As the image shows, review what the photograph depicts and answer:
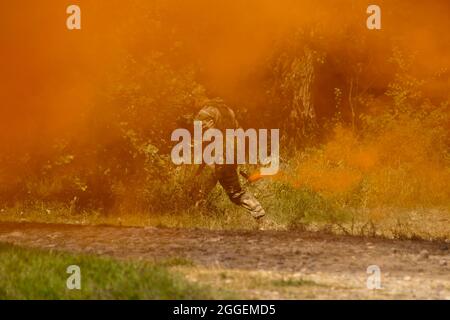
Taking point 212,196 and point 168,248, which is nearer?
point 168,248

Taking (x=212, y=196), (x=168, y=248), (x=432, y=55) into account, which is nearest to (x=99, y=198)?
(x=212, y=196)

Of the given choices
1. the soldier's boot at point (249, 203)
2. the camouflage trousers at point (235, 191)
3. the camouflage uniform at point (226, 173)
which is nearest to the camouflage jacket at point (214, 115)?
the camouflage uniform at point (226, 173)

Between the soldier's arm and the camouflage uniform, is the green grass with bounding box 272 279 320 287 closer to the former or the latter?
the camouflage uniform

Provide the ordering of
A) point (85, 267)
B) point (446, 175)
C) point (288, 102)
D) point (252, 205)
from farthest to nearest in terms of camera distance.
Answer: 1. point (288, 102)
2. point (446, 175)
3. point (252, 205)
4. point (85, 267)

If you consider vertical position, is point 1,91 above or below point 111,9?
below

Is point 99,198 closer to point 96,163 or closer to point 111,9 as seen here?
point 96,163

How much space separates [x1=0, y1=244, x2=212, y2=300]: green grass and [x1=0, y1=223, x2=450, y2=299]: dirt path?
962 mm

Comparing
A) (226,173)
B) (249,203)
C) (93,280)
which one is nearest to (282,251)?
(93,280)

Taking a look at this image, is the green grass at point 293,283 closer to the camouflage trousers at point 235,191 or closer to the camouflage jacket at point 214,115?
the camouflage trousers at point 235,191

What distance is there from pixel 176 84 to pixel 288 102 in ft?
14.3

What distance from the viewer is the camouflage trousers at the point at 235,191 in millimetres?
12891

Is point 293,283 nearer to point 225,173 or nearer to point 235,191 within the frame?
point 235,191

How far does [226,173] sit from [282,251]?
134 inches

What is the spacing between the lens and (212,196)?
14.3 meters
